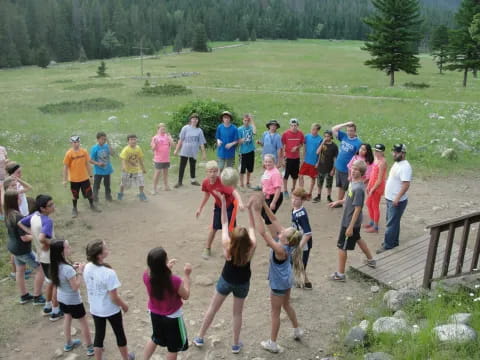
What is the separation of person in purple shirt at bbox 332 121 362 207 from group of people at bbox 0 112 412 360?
0.08 feet

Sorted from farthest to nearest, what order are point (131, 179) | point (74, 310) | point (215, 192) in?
point (131, 179), point (215, 192), point (74, 310)

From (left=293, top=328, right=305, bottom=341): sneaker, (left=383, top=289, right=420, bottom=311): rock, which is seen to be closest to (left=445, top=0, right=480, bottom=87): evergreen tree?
(left=383, top=289, right=420, bottom=311): rock

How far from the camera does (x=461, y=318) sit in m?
5.27

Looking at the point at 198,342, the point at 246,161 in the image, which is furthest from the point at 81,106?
the point at 198,342

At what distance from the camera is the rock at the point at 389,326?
5.39 metres

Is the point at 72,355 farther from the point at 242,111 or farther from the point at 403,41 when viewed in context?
the point at 403,41

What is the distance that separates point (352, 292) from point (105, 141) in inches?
262

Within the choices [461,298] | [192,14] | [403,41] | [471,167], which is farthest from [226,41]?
[461,298]

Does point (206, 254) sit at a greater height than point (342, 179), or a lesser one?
lesser

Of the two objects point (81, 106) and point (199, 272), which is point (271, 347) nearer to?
point (199, 272)

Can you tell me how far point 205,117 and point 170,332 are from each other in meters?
12.9

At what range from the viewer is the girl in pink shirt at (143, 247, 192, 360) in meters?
4.39

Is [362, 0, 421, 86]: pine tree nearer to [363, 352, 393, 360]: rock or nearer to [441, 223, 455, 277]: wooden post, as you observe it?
[441, 223, 455, 277]: wooden post

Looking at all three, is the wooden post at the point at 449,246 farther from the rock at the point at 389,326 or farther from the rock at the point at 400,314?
the rock at the point at 389,326
